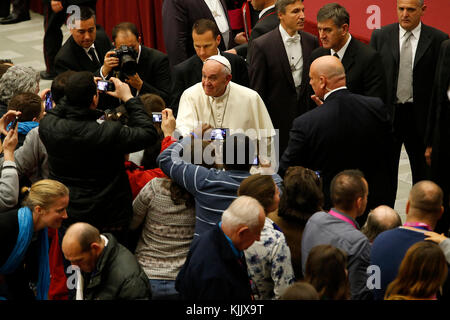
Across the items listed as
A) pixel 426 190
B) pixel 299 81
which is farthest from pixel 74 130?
pixel 299 81

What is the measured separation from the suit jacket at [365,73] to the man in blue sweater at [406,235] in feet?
5.64

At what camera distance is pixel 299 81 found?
590 cm

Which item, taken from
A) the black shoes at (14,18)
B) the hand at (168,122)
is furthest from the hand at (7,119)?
the black shoes at (14,18)

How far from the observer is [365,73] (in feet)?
17.2

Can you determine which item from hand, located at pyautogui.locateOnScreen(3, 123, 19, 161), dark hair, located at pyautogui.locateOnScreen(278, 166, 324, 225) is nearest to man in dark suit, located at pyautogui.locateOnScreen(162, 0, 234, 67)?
hand, located at pyautogui.locateOnScreen(3, 123, 19, 161)

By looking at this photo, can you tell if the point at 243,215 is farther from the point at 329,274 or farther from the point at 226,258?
the point at 329,274

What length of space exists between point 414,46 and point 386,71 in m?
0.29

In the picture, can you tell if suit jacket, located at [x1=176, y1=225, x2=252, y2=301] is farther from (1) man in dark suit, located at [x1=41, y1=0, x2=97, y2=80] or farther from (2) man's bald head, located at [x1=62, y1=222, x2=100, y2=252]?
(1) man in dark suit, located at [x1=41, y1=0, x2=97, y2=80]

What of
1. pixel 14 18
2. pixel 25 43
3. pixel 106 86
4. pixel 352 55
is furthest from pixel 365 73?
pixel 14 18

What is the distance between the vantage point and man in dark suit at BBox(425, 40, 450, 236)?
17.1 feet

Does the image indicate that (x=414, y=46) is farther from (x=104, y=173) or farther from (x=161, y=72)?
(x=104, y=173)

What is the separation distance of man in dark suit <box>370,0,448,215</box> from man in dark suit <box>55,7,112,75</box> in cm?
239

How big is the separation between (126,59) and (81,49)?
96 centimetres

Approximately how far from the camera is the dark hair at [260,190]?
359 centimetres
